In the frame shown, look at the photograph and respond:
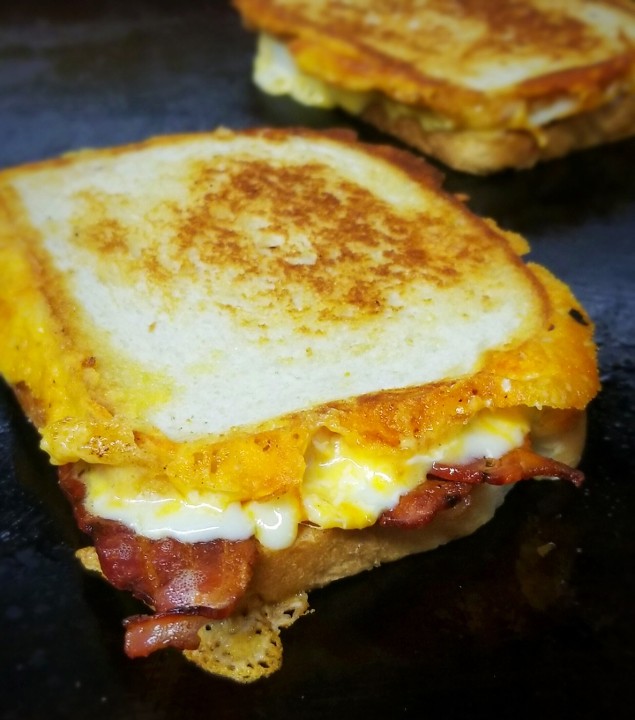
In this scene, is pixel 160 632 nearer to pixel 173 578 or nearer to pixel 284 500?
pixel 173 578

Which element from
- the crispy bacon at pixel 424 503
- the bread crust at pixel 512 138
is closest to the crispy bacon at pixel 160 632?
the crispy bacon at pixel 424 503

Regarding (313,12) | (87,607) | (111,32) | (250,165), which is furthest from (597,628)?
(111,32)

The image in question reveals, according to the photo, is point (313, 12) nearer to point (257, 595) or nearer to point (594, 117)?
point (594, 117)

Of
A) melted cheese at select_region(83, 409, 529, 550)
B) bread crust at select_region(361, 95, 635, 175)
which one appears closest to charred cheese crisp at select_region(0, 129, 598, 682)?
melted cheese at select_region(83, 409, 529, 550)

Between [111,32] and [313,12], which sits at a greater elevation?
[313,12]

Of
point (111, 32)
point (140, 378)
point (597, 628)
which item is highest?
point (140, 378)

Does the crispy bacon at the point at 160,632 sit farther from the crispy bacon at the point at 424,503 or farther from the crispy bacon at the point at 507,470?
the crispy bacon at the point at 507,470

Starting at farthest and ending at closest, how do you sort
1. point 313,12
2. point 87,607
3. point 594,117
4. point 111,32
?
point 111,32
point 313,12
point 594,117
point 87,607
